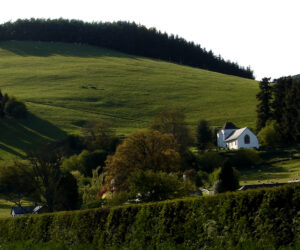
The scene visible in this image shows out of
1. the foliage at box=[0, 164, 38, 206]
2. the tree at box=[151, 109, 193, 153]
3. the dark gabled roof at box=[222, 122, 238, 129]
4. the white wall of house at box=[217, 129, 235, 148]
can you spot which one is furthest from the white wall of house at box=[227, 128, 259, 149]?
the foliage at box=[0, 164, 38, 206]

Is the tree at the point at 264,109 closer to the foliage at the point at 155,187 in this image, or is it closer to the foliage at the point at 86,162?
the foliage at the point at 86,162

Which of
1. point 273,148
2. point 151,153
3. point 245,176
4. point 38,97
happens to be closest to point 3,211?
point 151,153

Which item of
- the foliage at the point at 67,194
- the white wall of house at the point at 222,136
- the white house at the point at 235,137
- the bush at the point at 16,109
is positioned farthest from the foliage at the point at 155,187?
the bush at the point at 16,109

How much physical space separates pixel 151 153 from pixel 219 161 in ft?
82.2

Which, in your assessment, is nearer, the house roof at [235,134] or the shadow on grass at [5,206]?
the shadow on grass at [5,206]

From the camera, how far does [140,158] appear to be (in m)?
61.9

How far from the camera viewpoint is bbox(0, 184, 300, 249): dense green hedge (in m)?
13.6

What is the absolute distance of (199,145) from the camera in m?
101

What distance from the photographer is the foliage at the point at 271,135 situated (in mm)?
99537

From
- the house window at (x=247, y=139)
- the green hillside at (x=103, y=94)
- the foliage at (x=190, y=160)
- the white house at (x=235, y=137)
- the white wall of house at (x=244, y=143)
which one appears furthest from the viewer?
the green hillside at (x=103, y=94)

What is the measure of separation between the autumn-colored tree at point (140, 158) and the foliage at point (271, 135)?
131 feet

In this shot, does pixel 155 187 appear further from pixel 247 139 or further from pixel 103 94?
pixel 103 94

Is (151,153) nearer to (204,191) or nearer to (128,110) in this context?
(204,191)

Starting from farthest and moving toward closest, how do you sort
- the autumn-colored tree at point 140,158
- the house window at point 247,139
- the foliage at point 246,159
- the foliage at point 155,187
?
the house window at point 247,139
the foliage at point 246,159
the autumn-colored tree at point 140,158
the foliage at point 155,187
